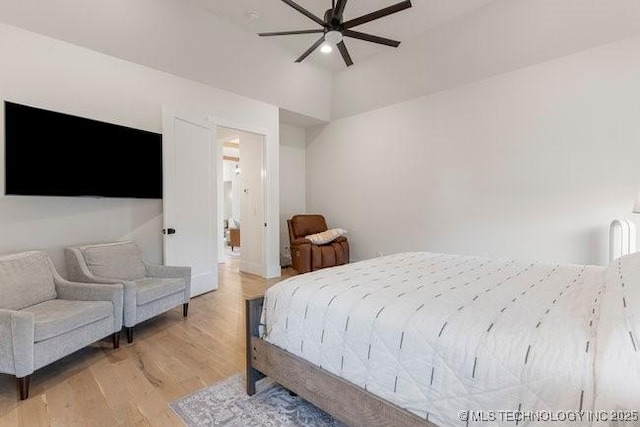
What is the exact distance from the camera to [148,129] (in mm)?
3523

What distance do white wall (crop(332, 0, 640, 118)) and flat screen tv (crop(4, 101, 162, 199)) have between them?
11.3 feet

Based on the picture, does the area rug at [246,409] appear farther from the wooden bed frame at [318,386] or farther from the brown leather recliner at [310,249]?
the brown leather recliner at [310,249]

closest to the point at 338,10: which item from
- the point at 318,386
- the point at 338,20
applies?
the point at 338,20

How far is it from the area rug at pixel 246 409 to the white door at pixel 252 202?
121 inches

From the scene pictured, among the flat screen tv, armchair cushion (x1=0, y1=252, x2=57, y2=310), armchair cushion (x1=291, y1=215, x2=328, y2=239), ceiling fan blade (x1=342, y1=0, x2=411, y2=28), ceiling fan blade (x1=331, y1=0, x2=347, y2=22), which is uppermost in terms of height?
ceiling fan blade (x1=331, y1=0, x2=347, y2=22)

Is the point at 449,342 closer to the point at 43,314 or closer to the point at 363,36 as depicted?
the point at 43,314

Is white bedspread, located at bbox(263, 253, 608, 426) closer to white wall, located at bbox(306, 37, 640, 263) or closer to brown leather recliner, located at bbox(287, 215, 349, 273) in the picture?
white wall, located at bbox(306, 37, 640, 263)

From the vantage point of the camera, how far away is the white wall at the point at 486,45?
3.16 metres

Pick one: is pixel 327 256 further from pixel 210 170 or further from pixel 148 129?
pixel 148 129

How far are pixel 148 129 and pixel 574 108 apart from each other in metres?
4.72

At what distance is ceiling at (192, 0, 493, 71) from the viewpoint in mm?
3809

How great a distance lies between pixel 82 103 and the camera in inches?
118

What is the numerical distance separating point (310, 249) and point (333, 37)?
114 inches

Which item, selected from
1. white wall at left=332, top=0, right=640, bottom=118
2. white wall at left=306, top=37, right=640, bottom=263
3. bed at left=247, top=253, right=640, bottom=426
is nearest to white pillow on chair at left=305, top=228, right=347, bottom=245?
white wall at left=306, top=37, right=640, bottom=263
